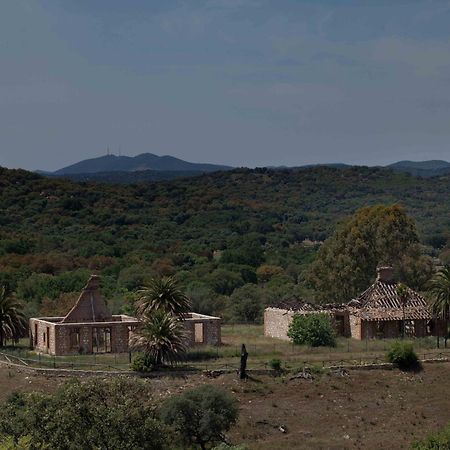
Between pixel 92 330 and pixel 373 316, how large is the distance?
16.2 meters

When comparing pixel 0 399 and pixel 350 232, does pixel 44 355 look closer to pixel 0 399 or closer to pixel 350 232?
pixel 0 399

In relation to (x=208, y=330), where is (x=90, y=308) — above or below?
above

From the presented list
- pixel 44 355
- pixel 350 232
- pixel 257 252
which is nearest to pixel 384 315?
pixel 350 232

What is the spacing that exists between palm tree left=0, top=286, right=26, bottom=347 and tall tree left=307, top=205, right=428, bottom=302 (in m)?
23.9

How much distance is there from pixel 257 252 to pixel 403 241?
49.5m

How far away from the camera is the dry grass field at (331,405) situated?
45219 millimetres

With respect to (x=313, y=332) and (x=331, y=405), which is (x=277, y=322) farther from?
(x=331, y=405)

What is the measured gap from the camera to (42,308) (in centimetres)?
6838

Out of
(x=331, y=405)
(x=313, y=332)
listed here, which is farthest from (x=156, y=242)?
(x=331, y=405)

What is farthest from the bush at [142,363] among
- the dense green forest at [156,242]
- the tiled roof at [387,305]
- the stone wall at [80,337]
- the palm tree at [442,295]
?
the palm tree at [442,295]

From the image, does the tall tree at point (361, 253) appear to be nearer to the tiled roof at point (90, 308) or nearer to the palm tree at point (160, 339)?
the tiled roof at point (90, 308)

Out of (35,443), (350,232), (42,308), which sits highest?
(350,232)

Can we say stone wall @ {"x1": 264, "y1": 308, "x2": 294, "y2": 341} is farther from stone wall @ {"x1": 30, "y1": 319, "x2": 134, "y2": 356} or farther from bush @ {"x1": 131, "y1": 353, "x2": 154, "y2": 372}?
bush @ {"x1": 131, "y1": 353, "x2": 154, "y2": 372}

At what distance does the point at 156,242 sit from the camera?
133625 mm
